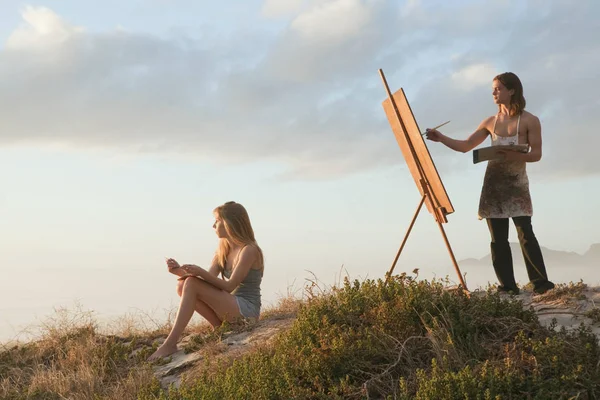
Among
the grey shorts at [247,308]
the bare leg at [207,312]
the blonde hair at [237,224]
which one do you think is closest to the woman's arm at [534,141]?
the blonde hair at [237,224]

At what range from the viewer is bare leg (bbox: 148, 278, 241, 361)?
29.8 feet

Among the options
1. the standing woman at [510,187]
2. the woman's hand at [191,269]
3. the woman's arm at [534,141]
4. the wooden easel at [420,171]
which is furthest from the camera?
the standing woman at [510,187]

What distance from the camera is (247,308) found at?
9.65 meters

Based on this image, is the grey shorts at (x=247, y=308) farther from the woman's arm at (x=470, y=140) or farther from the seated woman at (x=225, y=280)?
the woman's arm at (x=470, y=140)

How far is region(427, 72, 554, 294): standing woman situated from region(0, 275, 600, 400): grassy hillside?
70.9 inches

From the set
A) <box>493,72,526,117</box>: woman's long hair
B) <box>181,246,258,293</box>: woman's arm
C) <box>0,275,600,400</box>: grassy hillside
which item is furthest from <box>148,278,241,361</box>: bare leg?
<box>493,72,526,117</box>: woman's long hair

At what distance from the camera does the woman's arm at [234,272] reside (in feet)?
29.7

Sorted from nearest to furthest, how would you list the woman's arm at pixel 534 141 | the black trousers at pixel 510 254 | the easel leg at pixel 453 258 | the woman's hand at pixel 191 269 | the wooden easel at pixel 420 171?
the easel leg at pixel 453 258 → the wooden easel at pixel 420 171 → the woman's hand at pixel 191 269 → the woman's arm at pixel 534 141 → the black trousers at pixel 510 254

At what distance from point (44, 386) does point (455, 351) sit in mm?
5357

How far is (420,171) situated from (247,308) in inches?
115

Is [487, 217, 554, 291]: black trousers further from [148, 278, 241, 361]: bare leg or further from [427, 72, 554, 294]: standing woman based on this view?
[148, 278, 241, 361]: bare leg

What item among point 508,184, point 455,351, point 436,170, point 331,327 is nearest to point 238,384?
point 331,327

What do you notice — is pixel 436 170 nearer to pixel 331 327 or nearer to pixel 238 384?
pixel 331 327

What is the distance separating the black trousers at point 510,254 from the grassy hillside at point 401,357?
69.2 inches
